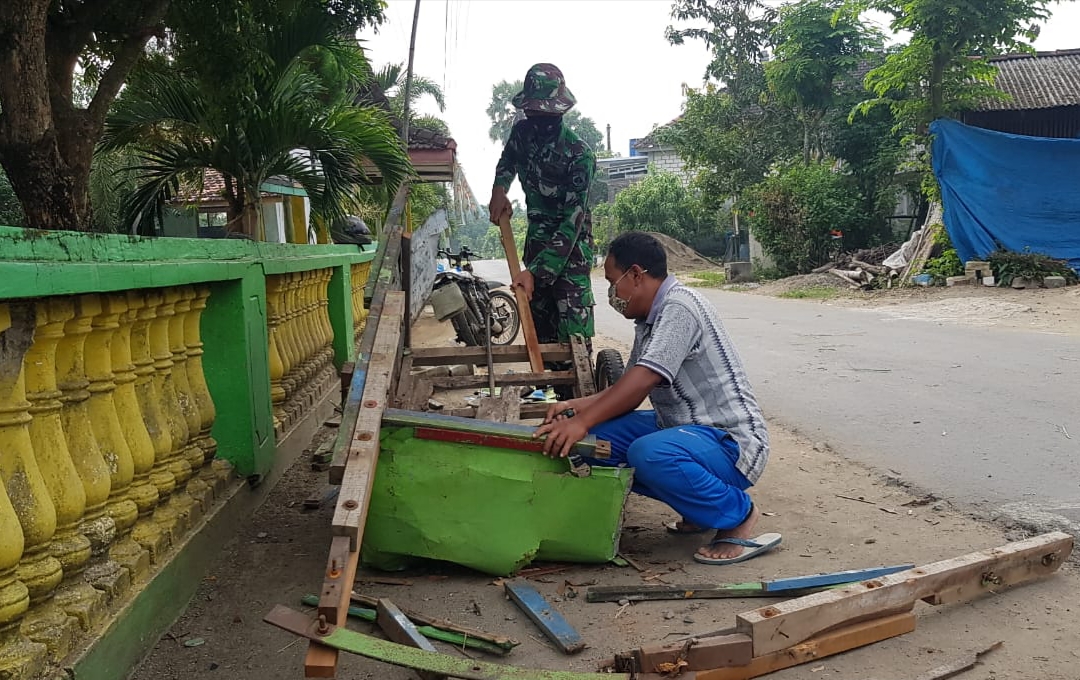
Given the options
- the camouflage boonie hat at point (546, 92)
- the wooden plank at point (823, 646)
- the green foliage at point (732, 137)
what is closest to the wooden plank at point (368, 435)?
the wooden plank at point (823, 646)

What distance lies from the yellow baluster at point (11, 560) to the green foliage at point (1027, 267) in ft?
46.9

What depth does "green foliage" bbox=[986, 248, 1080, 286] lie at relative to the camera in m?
13.1

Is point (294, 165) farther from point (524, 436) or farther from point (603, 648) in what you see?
point (603, 648)

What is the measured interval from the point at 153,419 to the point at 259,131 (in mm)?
5946

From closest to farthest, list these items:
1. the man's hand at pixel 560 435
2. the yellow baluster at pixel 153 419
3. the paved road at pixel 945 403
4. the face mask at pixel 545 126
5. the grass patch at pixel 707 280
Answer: the yellow baluster at pixel 153 419, the man's hand at pixel 560 435, the paved road at pixel 945 403, the face mask at pixel 545 126, the grass patch at pixel 707 280

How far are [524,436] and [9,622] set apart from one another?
1.43m

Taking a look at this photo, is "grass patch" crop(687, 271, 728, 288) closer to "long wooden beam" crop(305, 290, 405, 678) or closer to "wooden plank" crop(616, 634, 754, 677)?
"long wooden beam" crop(305, 290, 405, 678)

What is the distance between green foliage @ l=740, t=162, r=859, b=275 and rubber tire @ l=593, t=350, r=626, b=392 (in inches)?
629

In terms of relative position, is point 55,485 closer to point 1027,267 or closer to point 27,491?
point 27,491

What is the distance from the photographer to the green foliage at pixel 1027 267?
13117mm

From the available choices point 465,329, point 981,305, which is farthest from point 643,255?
point 981,305

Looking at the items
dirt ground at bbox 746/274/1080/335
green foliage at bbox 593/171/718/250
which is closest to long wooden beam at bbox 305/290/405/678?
dirt ground at bbox 746/274/1080/335

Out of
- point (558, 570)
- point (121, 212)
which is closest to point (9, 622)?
point (558, 570)

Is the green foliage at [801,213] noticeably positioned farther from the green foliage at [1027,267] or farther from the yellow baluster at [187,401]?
the yellow baluster at [187,401]
